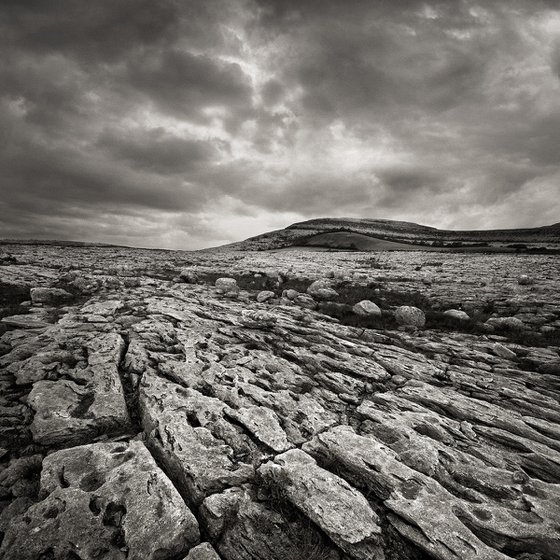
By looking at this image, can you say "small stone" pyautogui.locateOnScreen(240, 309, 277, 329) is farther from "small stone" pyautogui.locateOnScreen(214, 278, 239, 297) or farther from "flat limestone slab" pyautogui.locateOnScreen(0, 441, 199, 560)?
"flat limestone slab" pyautogui.locateOnScreen(0, 441, 199, 560)

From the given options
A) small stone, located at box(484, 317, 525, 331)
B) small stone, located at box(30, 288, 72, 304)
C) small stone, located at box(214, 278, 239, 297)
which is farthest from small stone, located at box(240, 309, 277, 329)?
small stone, located at box(484, 317, 525, 331)

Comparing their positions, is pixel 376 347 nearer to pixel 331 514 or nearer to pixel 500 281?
pixel 331 514

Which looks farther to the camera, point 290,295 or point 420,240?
point 420,240

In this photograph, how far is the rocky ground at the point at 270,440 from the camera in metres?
4.58

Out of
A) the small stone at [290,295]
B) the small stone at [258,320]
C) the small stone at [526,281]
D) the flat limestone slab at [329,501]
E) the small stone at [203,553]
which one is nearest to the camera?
the small stone at [203,553]

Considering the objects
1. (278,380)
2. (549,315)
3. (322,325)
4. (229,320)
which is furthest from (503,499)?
(549,315)

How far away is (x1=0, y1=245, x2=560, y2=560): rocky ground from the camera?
4.58 m

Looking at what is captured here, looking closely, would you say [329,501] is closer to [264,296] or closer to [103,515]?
[103,515]

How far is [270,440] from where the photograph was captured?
6.60 meters

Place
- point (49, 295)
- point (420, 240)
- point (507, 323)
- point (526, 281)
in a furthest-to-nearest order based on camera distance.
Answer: point (420, 240) < point (526, 281) < point (49, 295) < point (507, 323)

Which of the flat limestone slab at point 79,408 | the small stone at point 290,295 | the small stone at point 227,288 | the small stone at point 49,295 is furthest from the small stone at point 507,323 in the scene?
the small stone at point 49,295

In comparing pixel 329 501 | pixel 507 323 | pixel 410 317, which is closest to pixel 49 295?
pixel 329 501

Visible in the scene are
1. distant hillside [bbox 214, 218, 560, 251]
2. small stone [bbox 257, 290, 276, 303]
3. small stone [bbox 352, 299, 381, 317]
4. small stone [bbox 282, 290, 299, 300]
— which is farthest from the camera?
distant hillside [bbox 214, 218, 560, 251]

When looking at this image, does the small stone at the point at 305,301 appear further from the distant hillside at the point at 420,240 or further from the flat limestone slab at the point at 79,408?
the distant hillside at the point at 420,240
